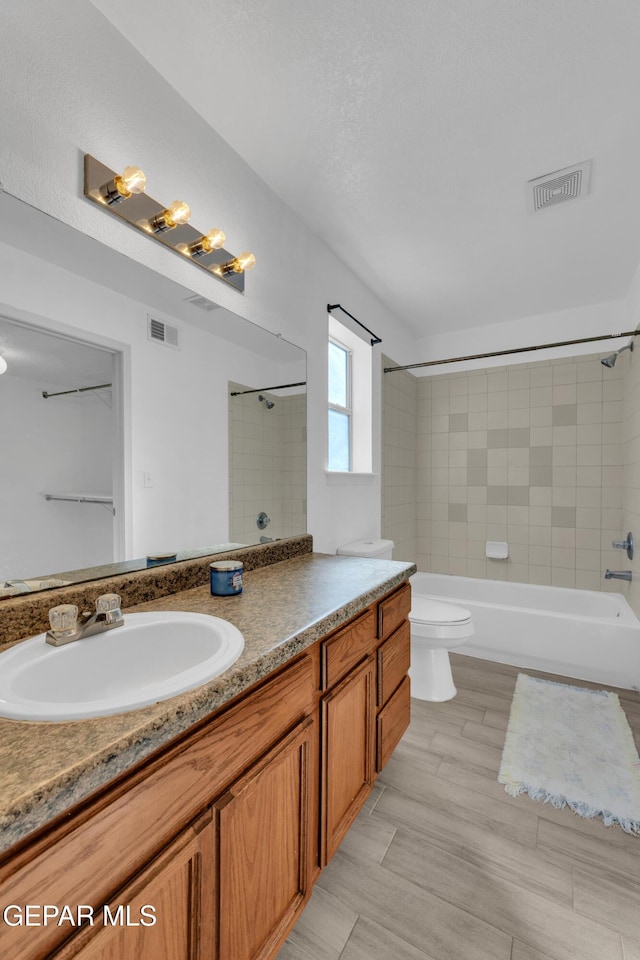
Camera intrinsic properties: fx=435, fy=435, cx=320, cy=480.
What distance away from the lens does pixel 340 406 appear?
2.78 metres

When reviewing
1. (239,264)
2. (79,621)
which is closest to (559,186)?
(239,264)

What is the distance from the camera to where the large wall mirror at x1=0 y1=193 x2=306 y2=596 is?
1021mm

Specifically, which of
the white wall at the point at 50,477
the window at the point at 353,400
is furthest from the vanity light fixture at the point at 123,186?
the window at the point at 353,400

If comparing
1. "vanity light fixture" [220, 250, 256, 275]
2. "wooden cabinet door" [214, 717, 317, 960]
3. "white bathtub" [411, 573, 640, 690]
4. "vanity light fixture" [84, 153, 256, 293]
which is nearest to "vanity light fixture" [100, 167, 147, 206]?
"vanity light fixture" [84, 153, 256, 293]

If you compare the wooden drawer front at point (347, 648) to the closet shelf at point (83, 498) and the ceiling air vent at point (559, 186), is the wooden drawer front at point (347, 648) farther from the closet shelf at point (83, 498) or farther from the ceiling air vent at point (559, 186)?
the ceiling air vent at point (559, 186)

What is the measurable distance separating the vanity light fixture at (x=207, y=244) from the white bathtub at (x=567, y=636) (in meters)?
2.44

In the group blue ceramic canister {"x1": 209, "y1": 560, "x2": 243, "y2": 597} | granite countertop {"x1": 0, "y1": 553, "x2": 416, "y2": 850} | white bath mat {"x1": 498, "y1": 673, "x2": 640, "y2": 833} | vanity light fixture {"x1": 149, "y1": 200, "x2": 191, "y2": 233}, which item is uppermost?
vanity light fixture {"x1": 149, "y1": 200, "x2": 191, "y2": 233}

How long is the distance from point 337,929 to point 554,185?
276 centimetres

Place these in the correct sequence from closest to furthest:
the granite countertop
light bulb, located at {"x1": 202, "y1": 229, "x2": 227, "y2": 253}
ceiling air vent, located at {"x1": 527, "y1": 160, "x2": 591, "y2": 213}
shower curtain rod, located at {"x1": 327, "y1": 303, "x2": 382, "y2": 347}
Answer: the granite countertop, light bulb, located at {"x1": 202, "y1": 229, "x2": 227, "y2": 253}, ceiling air vent, located at {"x1": 527, "y1": 160, "x2": 591, "y2": 213}, shower curtain rod, located at {"x1": 327, "y1": 303, "x2": 382, "y2": 347}

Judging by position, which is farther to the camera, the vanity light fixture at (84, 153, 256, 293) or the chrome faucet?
the vanity light fixture at (84, 153, 256, 293)

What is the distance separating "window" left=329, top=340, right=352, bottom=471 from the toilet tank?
0.51 metres

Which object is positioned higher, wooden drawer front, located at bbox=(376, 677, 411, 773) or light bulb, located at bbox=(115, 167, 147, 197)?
light bulb, located at bbox=(115, 167, 147, 197)

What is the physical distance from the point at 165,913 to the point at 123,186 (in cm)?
157

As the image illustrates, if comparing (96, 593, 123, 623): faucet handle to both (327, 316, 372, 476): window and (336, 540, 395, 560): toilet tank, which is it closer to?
(336, 540, 395, 560): toilet tank
